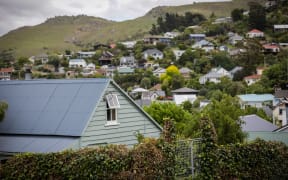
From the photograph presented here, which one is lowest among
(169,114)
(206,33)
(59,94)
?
(169,114)

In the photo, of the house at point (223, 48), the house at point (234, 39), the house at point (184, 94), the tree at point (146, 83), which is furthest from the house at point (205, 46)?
the house at point (184, 94)

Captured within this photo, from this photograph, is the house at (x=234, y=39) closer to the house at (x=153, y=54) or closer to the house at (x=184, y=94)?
the house at (x=153, y=54)

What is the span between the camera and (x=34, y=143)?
57.2ft

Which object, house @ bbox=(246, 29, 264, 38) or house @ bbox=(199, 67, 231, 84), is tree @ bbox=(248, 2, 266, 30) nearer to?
house @ bbox=(246, 29, 264, 38)

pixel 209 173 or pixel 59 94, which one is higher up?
pixel 59 94

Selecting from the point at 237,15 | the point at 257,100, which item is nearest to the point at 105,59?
the point at 237,15

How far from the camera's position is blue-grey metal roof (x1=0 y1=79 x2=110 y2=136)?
17469 millimetres

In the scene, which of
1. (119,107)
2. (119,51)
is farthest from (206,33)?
(119,107)

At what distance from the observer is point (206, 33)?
180000 millimetres

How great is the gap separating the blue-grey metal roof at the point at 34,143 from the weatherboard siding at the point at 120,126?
73cm

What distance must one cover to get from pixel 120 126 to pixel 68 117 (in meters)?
2.45

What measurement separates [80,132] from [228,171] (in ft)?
18.3

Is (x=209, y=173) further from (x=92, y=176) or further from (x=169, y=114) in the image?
(x=169, y=114)

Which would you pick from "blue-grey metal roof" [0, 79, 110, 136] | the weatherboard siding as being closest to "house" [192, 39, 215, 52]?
the weatherboard siding
